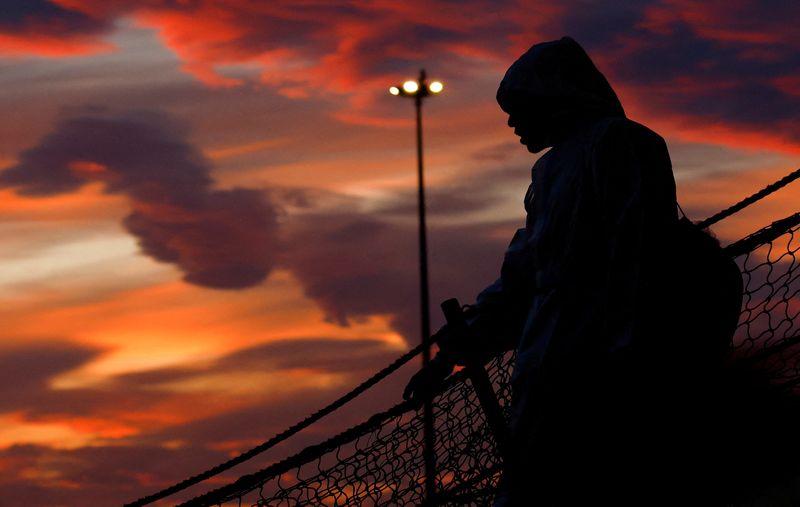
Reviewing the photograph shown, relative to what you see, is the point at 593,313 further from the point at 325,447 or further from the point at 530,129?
the point at 325,447

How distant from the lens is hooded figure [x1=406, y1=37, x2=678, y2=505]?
493 cm

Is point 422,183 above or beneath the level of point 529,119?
above

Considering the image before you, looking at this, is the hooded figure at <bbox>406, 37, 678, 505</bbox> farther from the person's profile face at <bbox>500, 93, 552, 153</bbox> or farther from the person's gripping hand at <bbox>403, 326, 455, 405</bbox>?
the person's gripping hand at <bbox>403, 326, 455, 405</bbox>

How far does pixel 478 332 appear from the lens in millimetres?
5840

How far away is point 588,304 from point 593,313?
5 centimetres

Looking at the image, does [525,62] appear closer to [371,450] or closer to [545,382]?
[545,382]

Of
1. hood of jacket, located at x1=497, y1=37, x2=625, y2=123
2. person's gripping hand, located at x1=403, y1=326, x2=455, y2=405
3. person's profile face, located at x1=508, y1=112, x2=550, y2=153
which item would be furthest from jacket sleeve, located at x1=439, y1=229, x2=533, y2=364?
hood of jacket, located at x1=497, y1=37, x2=625, y2=123

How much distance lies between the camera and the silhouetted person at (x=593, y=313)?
4.93 metres

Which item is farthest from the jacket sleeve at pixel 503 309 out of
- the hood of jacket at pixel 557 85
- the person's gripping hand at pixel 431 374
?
the hood of jacket at pixel 557 85

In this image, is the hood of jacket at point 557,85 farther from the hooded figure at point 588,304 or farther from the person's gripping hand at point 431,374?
the person's gripping hand at point 431,374

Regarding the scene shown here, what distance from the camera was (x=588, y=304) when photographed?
5.04 m

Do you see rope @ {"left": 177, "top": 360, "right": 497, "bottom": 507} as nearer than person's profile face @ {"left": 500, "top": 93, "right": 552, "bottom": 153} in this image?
No

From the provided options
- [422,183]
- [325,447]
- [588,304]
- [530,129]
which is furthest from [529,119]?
[422,183]

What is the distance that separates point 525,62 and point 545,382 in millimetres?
1416
